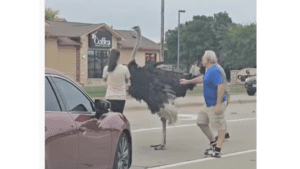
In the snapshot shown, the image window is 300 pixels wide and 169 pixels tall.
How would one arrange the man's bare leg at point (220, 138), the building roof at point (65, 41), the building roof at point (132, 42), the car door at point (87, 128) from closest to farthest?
1. the car door at point (87, 128)
2. the man's bare leg at point (220, 138)
3. the building roof at point (132, 42)
4. the building roof at point (65, 41)

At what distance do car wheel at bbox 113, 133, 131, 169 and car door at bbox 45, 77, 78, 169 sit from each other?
107cm

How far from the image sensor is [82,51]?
11516mm

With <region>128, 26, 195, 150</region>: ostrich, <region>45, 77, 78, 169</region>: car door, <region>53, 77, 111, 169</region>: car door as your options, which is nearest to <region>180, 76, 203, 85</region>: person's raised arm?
<region>128, 26, 195, 150</region>: ostrich

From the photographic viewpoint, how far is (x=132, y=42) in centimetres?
919

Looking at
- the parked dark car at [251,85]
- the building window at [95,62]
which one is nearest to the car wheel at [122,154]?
the building window at [95,62]

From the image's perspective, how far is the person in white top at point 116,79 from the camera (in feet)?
28.5

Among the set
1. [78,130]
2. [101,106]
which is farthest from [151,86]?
[78,130]

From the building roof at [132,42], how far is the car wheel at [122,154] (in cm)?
293

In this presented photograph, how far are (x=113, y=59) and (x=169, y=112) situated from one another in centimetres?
125

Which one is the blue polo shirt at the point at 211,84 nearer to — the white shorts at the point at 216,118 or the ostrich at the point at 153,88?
the white shorts at the point at 216,118

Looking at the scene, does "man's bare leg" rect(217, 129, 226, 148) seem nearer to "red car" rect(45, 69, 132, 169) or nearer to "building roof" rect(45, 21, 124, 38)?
"red car" rect(45, 69, 132, 169)

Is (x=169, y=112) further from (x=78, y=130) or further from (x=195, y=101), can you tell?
(x=195, y=101)
